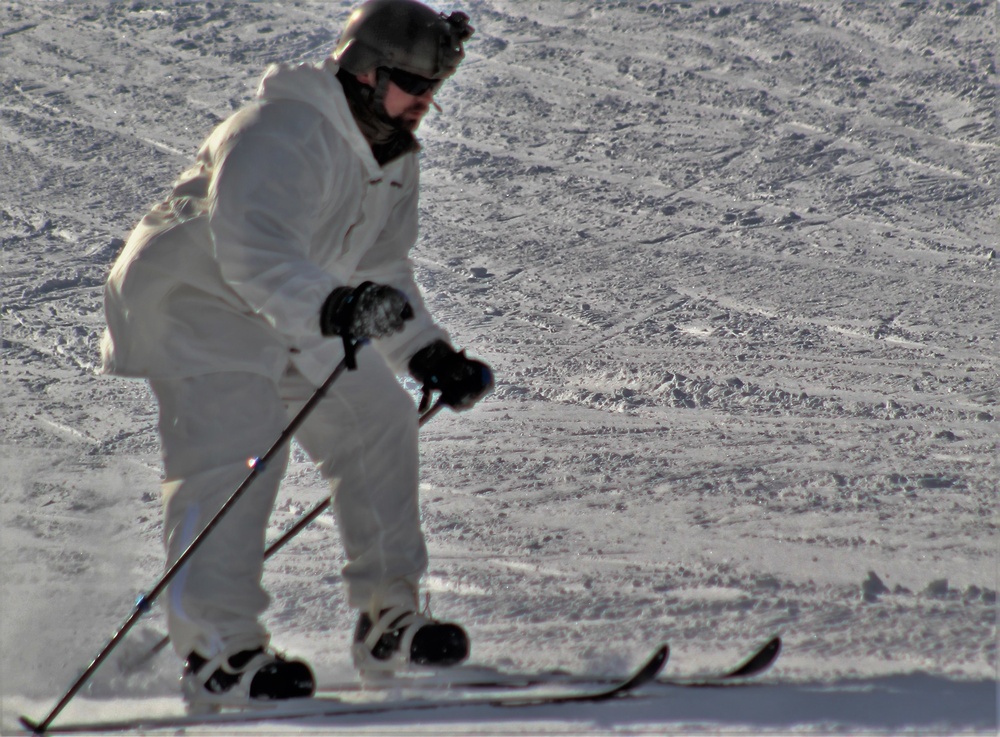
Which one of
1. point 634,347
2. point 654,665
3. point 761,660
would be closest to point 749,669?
point 761,660

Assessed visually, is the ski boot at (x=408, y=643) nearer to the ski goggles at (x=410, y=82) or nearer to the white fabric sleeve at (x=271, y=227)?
the white fabric sleeve at (x=271, y=227)

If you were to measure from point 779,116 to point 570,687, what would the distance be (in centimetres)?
668

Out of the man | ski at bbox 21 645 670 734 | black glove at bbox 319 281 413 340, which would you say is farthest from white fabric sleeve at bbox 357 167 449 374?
ski at bbox 21 645 670 734

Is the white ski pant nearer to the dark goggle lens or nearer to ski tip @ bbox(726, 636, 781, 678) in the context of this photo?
the dark goggle lens

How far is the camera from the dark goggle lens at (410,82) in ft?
8.46

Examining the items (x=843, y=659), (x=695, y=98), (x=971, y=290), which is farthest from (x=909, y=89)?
(x=843, y=659)

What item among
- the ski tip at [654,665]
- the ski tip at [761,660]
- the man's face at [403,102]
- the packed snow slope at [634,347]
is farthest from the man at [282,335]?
the ski tip at [761,660]

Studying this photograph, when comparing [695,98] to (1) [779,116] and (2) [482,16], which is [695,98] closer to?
(1) [779,116]

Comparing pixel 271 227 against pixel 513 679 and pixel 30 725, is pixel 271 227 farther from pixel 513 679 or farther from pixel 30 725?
pixel 30 725

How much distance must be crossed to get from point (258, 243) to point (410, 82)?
22.1 inches

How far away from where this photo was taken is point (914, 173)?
7.33m

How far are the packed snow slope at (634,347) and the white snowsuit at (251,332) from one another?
0.44 m

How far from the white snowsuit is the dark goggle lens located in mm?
132

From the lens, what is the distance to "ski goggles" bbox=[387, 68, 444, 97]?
102 inches
